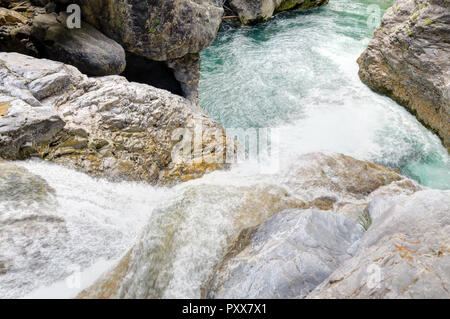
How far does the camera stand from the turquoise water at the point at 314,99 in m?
8.91

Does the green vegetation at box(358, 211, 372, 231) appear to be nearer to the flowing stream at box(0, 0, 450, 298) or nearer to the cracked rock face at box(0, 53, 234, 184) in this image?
the flowing stream at box(0, 0, 450, 298)

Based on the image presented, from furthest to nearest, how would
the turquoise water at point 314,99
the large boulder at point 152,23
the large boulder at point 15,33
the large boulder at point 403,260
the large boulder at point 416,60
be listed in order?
the turquoise water at point 314,99
the large boulder at point 416,60
the large boulder at point 152,23
the large boulder at point 15,33
the large boulder at point 403,260

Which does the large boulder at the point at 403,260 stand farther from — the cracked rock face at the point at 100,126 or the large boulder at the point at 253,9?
the large boulder at the point at 253,9

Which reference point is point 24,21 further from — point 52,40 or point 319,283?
point 319,283

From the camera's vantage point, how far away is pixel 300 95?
37.2ft

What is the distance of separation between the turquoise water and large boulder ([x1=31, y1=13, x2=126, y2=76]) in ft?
13.9

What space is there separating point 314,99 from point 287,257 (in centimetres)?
871

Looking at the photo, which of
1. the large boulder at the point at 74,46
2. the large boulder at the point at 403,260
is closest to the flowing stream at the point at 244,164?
the large boulder at the point at 403,260

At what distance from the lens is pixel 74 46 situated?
7.04 meters

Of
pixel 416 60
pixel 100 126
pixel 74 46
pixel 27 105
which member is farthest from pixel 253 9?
pixel 27 105

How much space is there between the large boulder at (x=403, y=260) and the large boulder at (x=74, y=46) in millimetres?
6888

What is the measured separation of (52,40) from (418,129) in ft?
36.5

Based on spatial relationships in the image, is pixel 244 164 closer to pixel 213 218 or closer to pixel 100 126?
pixel 213 218
